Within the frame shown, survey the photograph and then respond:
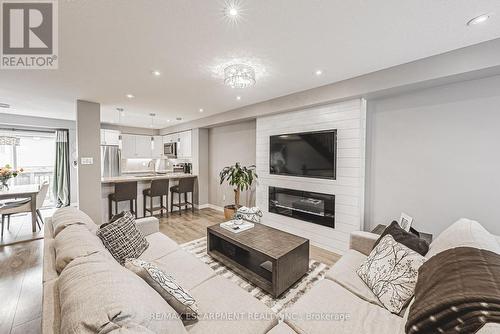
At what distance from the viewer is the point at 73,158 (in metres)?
5.73

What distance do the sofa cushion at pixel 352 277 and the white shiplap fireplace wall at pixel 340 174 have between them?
1035mm

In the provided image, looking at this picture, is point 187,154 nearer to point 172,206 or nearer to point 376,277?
point 172,206

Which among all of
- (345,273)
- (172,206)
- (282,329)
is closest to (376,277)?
(345,273)

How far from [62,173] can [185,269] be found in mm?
6233

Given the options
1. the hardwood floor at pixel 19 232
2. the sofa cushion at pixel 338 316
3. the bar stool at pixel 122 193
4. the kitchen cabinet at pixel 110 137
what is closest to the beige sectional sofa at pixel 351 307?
the sofa cushion at pixel 338 316

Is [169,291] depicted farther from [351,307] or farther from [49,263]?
[351,307]

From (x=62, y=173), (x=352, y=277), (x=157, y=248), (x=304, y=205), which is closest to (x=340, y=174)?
(x=304, y=205)

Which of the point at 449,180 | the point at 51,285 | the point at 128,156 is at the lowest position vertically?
the point at 51,285

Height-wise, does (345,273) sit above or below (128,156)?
below

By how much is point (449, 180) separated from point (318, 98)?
6.24ft

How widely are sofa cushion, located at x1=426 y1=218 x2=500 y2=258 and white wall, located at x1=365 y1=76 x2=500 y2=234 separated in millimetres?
1060

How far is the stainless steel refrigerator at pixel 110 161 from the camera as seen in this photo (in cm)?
567

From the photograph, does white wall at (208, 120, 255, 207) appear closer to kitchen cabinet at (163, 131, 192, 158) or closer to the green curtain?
kitchen cabinet at (163, 131, 192, 158)

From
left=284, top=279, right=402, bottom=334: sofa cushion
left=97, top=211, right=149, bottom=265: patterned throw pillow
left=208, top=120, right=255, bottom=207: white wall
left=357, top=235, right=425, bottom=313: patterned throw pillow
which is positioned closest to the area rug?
left=284, top=279, right=402, bottom=334: sofa cushion
